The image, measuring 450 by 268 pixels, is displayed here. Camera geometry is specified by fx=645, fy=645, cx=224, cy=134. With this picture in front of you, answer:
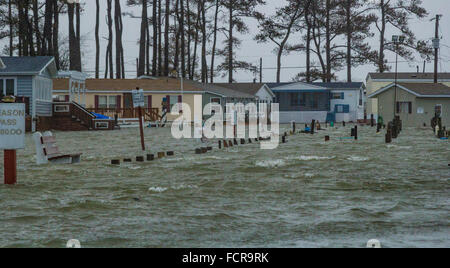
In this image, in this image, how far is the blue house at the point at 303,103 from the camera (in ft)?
234

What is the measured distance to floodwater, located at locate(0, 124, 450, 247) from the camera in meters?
8.34

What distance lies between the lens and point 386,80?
7488cm

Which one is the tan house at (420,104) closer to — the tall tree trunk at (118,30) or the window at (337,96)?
the window at (337,96)

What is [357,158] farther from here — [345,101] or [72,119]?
[345,101]

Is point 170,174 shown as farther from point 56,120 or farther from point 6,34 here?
point 6,34

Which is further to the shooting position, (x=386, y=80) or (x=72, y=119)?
(x=386, y=80)

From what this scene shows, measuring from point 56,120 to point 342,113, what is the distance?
37.7m

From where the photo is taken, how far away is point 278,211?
10.4 meters

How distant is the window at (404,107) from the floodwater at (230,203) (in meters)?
36.4

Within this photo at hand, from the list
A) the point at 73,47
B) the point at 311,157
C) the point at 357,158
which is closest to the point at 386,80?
the point at 73,47

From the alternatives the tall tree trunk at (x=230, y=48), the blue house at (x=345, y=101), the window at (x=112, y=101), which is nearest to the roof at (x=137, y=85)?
the window at (x=112, y=101)

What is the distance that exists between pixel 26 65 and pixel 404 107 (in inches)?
1247

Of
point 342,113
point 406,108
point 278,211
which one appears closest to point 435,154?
point 278,211

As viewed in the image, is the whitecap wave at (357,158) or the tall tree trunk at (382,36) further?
the tall tree trunk at (382,36)
